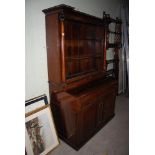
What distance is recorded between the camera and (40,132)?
Answer: 77.4 inches

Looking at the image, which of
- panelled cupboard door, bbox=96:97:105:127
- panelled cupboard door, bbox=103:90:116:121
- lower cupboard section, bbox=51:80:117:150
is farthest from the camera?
panelled cupboard door, bbox=103:90:116:121

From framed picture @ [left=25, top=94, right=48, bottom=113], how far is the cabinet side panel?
0.31 meters

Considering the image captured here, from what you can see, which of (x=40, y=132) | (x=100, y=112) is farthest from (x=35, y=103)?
(x=100, y=112)

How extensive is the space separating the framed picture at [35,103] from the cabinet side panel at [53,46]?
1.01ft

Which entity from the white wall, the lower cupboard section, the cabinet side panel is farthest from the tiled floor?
the cabinet side panel

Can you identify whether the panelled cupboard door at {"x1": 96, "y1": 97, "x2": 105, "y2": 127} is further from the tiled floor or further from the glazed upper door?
the glazed upper door

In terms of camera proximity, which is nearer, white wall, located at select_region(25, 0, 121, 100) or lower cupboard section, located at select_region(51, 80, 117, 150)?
white wall, located at select_region(25, 0, 121, 100)

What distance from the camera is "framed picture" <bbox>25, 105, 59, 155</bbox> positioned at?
183 cm

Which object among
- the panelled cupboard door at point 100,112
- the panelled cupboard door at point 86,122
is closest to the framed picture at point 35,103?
the panelled cupboard door at point 86,122

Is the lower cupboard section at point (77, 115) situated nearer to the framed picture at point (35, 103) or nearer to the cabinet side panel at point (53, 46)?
the framed picture at point (35, 103)

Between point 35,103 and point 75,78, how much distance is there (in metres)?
0.68
